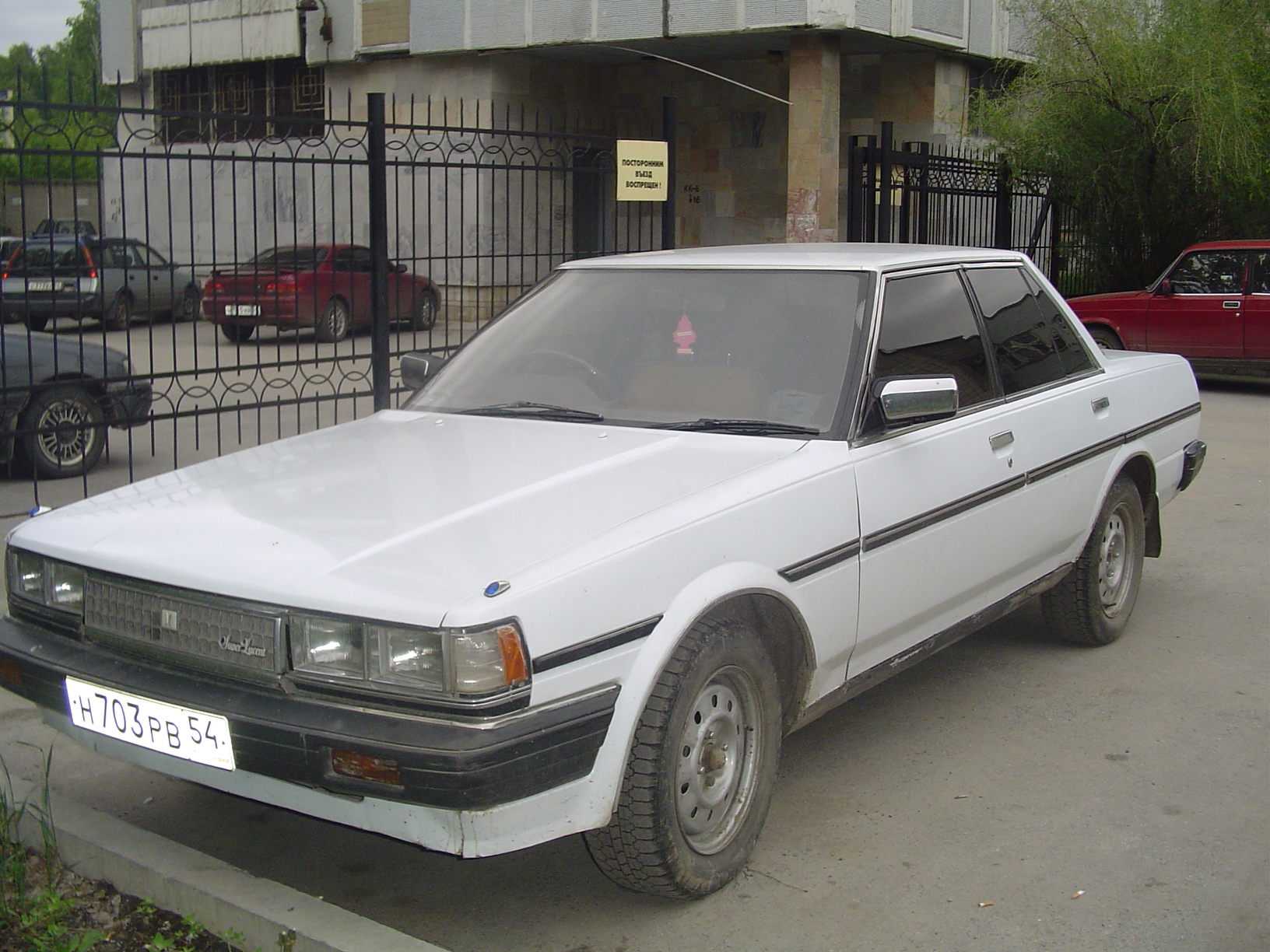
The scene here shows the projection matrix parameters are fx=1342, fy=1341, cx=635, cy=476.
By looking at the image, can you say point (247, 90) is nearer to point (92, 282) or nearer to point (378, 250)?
point (92, 282)

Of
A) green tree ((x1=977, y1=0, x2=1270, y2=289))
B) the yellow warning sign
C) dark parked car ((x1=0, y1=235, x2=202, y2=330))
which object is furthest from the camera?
green tree ((x1=977, y1=0, x2=1270, y2=289))

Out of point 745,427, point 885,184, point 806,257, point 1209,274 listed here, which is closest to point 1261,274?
point 1209,274

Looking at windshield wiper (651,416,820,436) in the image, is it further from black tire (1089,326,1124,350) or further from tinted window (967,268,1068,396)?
black tire (1089,326,1124,350)

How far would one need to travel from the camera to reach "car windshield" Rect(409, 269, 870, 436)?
4023 millimetres

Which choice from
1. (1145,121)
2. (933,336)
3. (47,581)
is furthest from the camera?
(1145,121)

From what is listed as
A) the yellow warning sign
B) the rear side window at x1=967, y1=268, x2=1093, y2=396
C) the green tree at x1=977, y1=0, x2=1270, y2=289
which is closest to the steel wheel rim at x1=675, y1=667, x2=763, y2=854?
the rear side window at x1=967, y1=268, x2=1093, y2=396

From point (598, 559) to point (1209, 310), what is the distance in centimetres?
1287

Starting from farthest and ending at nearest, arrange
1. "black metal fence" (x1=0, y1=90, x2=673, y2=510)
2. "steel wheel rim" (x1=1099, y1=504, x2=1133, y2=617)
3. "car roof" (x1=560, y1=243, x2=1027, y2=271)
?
1. "black metal fence" (x1=0, y1=90, x2=673, y2=510)
2. "steel wheel rim" (x1=1099, y1=504, x2=1133, y2=617)
3. "car roof" (x1=560, y1=243, x2=1027, y2=271)

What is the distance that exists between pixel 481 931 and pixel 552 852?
0.48 m

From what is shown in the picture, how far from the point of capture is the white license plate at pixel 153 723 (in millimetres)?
2996

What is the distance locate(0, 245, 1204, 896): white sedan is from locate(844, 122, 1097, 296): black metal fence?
9.52m

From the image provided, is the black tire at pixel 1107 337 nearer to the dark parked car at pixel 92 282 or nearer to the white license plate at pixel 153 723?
the dark parked car at pixel 92 282

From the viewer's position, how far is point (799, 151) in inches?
797

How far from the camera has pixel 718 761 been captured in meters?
3.37
